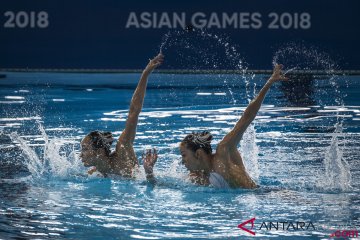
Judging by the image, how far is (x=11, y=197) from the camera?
15.9 ft

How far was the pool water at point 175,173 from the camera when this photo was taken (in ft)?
13.4

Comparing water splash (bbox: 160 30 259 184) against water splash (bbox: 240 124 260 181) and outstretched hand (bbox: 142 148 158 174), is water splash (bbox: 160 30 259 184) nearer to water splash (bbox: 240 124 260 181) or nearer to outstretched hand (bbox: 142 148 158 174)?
water splash (bbox: 240 124 260 181)

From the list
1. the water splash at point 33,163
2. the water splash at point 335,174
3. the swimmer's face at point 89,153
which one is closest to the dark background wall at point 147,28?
the water splash at point 33,163

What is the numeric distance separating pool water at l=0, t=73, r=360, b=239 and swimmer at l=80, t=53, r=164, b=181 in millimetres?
93

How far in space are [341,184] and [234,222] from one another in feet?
4.46

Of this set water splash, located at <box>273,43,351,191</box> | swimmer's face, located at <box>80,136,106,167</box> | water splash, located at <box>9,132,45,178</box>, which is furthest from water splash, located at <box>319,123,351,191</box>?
water splash, located at <box>273,43,351,191</box>

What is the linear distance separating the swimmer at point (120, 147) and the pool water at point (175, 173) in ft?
0.31

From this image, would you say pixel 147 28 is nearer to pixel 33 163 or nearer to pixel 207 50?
pixel 207 50

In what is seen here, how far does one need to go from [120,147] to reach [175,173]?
465 mm

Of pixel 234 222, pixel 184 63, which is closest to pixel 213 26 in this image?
pixel 184 63

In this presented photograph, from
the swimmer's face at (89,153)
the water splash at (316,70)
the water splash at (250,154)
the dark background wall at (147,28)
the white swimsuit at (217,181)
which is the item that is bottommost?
the white swimsuit at (217,181)

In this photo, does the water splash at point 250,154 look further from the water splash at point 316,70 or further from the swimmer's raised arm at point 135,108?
the water splash at point 316,70

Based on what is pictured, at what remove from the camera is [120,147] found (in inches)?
210

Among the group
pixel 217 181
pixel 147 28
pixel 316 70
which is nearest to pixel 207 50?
pixel 147 28
